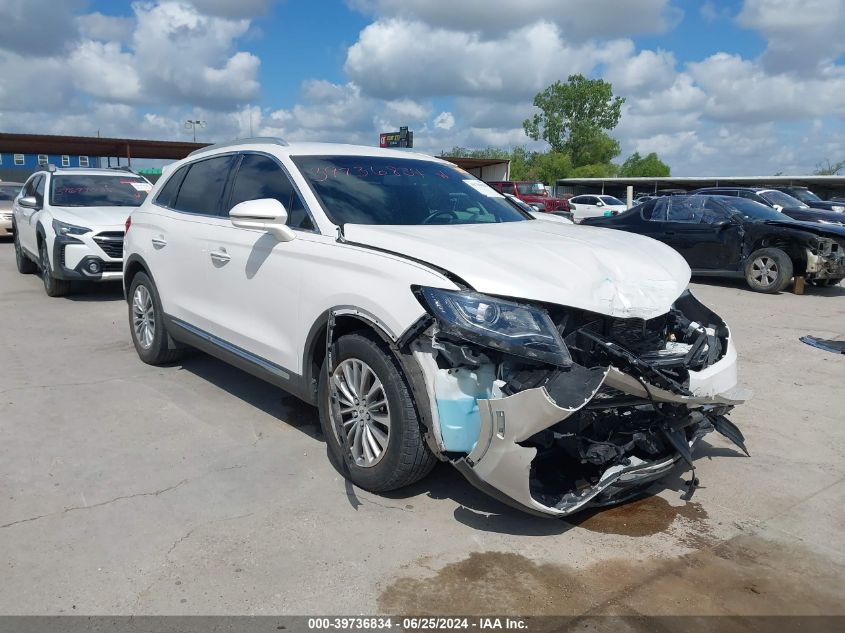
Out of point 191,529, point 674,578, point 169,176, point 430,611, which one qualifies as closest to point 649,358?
point 674,578

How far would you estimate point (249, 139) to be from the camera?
16.9 ft

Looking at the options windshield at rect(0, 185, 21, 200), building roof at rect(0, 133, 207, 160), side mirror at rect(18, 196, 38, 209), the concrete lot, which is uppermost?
building roof at rect(0, 133, 207, 160)

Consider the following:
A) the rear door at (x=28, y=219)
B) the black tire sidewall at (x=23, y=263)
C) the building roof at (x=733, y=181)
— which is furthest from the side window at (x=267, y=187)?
the building roof at (x=733, y=181)

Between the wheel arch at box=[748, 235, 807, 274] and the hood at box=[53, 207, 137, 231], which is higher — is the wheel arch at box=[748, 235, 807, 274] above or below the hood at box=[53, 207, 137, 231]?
below

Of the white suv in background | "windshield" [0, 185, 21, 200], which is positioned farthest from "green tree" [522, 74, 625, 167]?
"windshield" [0, 185, 21, 200]

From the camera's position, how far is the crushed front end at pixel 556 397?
3.04 meters

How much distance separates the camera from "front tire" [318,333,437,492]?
3395mm

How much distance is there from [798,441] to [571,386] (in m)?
2.59

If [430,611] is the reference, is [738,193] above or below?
above

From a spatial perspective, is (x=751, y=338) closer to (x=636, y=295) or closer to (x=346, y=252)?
(x=636, y=295)

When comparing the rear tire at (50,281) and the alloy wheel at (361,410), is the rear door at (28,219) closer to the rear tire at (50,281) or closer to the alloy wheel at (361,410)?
the rear tire at (50,281)

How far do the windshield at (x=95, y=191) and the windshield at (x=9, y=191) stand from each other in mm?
9483

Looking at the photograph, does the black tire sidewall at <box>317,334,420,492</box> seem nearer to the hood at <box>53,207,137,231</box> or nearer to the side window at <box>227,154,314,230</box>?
the side window at <box>227,154,314,230</box>

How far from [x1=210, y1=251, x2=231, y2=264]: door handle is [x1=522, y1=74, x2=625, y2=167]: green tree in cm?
7867
